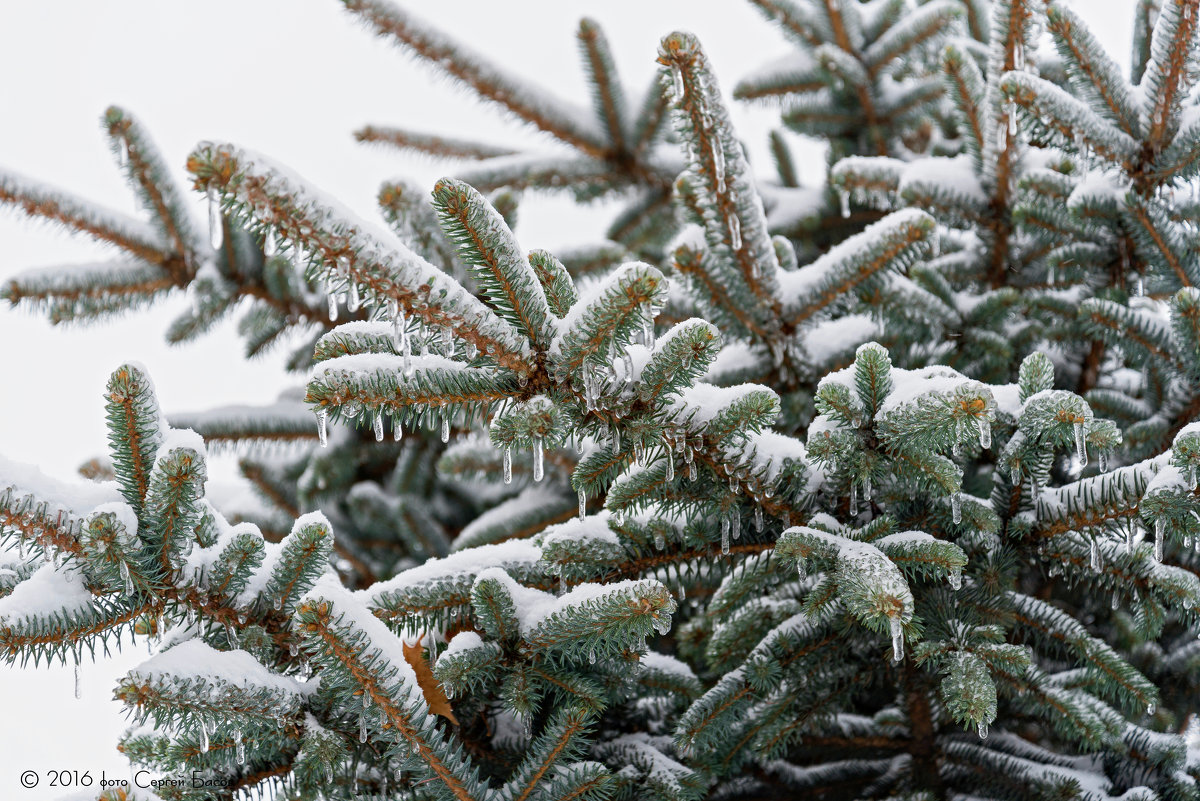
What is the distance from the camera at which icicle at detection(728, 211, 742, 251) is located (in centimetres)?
168

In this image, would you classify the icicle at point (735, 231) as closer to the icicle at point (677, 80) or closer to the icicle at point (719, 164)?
the icicle at point (719, 164)

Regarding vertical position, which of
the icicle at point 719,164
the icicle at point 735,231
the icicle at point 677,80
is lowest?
the icicle at point 735,231

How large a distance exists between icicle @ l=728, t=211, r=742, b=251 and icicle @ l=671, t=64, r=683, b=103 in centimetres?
25

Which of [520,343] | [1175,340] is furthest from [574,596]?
[1175,340]

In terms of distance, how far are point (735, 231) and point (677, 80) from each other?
0.31 m

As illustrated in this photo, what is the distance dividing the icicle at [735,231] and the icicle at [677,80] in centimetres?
25

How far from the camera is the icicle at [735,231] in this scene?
1679 millimetres

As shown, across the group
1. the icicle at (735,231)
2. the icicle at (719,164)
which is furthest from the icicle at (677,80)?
the icicle at (735,231)

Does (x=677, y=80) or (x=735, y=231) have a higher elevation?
(x=677, y=80)

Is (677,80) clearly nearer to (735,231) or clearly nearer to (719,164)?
(719,164)

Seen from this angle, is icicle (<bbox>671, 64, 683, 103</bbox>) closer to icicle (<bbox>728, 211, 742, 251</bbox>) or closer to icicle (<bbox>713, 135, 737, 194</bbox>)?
icicle (<bbox>713, 135, 737, 194</bbox>)

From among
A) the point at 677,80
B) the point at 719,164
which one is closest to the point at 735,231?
the point at 719,164

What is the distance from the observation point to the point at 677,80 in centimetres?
150

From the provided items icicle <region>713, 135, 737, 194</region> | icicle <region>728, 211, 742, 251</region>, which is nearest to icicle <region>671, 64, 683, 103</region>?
icicle <region>713, 135, 737, 194</region>
